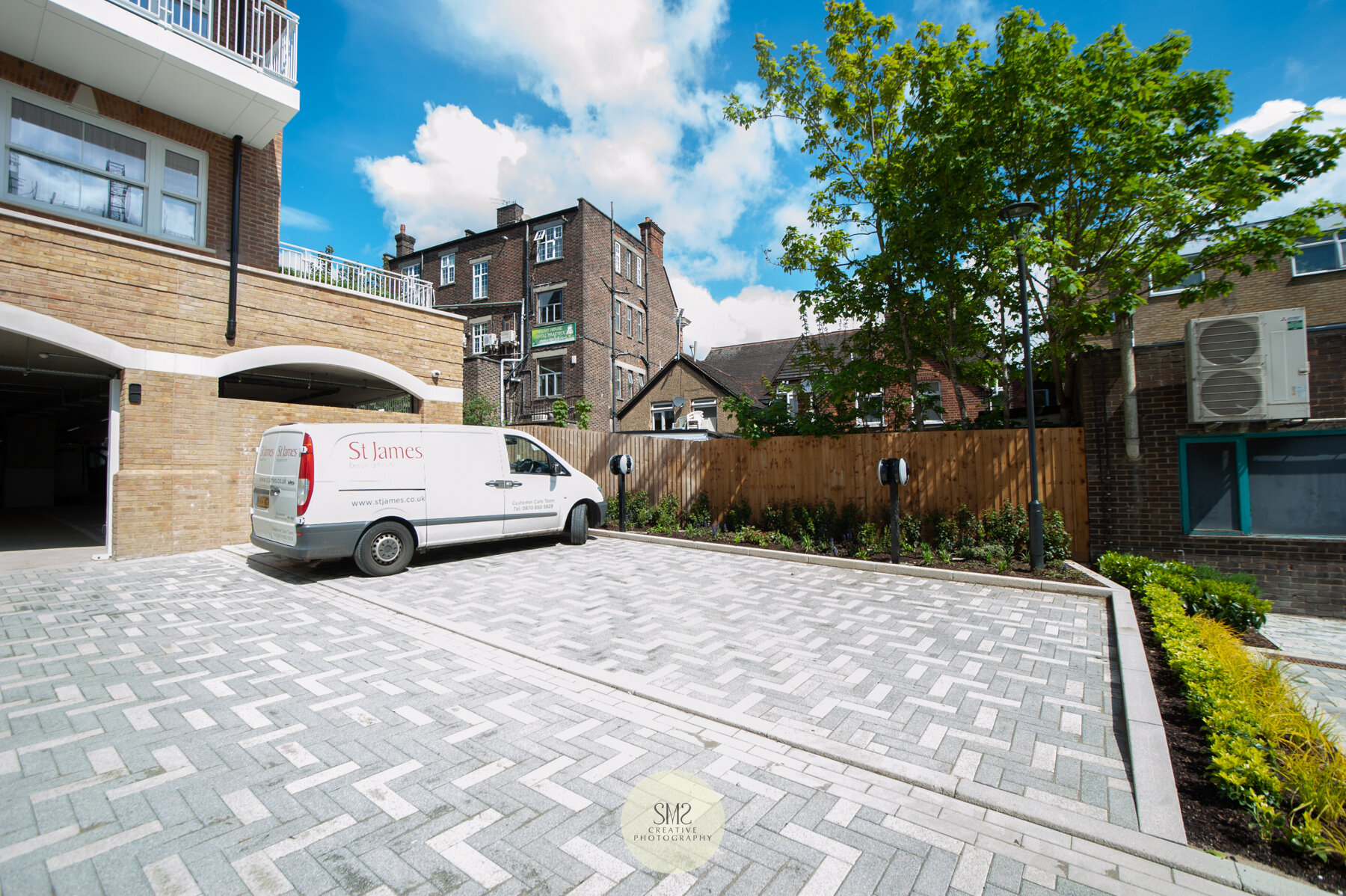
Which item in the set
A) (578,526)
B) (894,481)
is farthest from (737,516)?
(894,481)

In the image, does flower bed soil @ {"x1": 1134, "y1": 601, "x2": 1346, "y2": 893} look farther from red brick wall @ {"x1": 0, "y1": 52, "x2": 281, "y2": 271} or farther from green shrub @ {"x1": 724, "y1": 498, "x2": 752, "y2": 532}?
red brick wall @ {"x1": 0, "y1": 52, "x2": 281, "y2": 271}

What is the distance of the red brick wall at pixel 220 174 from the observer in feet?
29.3

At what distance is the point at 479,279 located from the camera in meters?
29.6

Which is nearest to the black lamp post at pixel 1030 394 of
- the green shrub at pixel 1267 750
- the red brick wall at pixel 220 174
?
the green shrub at pixel 1267 750

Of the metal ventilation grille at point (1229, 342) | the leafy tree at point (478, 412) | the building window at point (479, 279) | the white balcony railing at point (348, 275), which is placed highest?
the building window at point (479, 279)

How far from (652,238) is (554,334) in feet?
28.8

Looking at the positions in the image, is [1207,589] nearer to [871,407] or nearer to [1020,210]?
[1020,210]

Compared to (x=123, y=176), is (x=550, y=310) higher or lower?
higher

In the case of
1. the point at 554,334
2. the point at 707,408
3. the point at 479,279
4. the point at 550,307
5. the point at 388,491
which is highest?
the point at 479,279

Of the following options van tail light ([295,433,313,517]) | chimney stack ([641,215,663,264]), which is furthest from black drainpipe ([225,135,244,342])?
chimney stack ([641,215,663,264])

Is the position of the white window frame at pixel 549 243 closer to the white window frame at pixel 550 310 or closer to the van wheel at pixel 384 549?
the white window frame at pixel 550 310

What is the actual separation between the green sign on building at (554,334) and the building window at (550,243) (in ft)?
11.0

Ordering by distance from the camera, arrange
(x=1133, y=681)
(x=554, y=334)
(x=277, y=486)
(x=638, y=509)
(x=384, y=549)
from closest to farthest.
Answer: (x=1133, y=681)
(x=277, y=486)
(x=384, y=549)
(x=638, y=509)
(x=554, y=334)

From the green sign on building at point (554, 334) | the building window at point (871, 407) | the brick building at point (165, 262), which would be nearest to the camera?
the brick building at point (165, 262)
